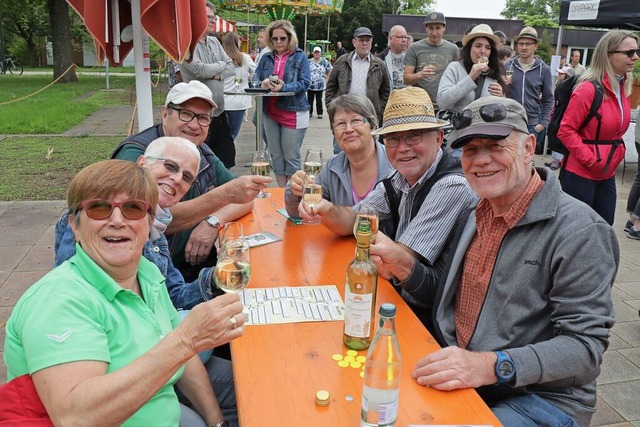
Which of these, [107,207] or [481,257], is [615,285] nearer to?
[481,257]

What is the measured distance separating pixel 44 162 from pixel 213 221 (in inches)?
269

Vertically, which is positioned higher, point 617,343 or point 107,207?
point 107,207

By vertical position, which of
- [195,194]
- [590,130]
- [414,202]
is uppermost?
[590,130]

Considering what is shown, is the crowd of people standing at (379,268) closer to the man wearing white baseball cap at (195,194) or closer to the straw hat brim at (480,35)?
the man wearing white baseball cap at (195,194)

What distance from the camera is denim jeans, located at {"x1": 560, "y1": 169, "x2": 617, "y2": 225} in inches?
179

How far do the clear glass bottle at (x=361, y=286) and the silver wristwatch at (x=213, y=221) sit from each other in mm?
1704

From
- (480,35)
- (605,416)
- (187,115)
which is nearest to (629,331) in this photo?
(605,416)

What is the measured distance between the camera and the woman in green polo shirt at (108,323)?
1387mm

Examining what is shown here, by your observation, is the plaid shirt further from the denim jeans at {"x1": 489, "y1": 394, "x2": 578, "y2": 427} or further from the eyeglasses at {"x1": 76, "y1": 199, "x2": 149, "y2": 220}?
the eyeglasses at {"x1": 76, "y1": 199, "x2": 149, "y2": 220}

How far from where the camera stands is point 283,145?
22.1 feet

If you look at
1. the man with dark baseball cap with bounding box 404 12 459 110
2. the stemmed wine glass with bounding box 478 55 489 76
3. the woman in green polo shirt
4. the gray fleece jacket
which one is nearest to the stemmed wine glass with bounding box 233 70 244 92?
the man with dark baseball cap with bounding box 404 12 459 110

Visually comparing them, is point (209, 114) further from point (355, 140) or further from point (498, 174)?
point (498, 174)

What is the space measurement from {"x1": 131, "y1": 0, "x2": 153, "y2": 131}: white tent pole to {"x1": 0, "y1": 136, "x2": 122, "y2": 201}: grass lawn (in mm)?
3077

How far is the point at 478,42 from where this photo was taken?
5.13m
